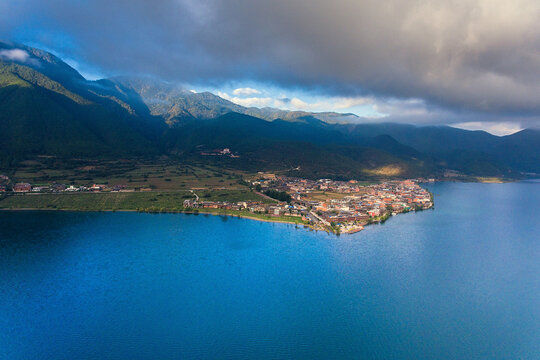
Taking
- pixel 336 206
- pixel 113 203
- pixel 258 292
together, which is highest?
pixel 336 206

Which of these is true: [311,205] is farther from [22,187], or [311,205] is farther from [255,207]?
[22,187]

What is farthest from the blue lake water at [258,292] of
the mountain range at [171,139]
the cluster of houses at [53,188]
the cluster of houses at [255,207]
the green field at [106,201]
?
the mountain range at [171,139]

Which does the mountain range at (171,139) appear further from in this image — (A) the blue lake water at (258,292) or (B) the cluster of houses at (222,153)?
(A) the blue lake water at (258,292)

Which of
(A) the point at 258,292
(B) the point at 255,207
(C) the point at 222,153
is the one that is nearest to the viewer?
(A) the point at 258,292

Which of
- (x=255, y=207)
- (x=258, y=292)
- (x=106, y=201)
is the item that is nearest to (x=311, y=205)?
(x=255, y=207)

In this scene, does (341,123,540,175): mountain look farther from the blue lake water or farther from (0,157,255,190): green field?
the blue lake water

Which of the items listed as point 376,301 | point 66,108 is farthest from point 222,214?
point 66,108

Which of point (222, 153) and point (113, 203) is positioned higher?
point (222, 153)
